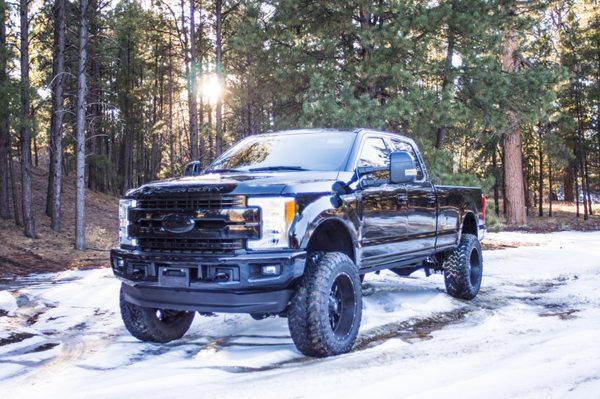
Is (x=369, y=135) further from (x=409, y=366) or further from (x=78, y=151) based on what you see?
(x=78, y=151)

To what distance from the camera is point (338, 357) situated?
4.94 metres

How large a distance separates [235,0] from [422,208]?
18.6m

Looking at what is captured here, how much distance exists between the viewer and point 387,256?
20.9 ft

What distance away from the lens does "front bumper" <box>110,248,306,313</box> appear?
4.62m

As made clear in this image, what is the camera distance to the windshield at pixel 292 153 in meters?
5.97

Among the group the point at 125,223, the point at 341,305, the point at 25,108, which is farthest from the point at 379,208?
the point at 25,108

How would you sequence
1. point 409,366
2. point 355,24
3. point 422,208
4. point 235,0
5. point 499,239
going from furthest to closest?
point 235,0 < point 499,239 < point 355,24 < point 422,208 < point 409,366

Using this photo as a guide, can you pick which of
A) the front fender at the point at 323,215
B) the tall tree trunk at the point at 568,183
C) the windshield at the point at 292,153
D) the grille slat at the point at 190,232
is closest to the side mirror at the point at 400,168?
the windshield at the point at 292,153

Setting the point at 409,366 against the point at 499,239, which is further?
the point at 499,239

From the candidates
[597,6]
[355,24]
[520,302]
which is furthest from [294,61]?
[597,6]

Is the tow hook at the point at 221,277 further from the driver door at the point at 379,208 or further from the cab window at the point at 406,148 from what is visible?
the cab window at the point at 406,148

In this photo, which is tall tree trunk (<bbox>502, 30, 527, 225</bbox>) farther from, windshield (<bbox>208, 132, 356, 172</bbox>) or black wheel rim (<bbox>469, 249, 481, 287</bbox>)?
windshield (<bbox>208, 132, 356, 172</bbox>)

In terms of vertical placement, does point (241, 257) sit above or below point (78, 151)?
below

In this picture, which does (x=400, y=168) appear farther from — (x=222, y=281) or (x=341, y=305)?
(x=222, y=281)
